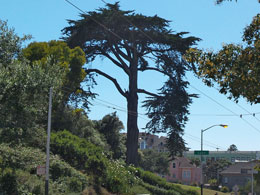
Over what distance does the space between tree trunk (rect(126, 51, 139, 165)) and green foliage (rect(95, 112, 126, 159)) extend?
7.65m

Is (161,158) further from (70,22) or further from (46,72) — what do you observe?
(46,72)

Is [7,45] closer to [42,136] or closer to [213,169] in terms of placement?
[42,136]

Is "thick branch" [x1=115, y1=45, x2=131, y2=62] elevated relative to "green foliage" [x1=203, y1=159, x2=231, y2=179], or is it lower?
elevated

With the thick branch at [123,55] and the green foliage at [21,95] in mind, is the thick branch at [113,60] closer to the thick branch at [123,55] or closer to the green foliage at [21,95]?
the thick branch at [123,55]

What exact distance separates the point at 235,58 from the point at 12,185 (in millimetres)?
15320

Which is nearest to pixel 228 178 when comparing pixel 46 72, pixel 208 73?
pixel 46 72

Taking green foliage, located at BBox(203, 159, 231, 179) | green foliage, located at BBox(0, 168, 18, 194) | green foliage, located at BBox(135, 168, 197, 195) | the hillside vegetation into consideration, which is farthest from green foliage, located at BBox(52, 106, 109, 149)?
green foliage, located at BBox(203, 159, 231, 179)

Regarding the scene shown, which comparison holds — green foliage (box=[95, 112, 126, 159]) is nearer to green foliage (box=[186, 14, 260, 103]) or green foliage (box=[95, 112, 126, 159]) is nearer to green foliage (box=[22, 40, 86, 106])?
green foliage (box=[22, 40, 86, 106])

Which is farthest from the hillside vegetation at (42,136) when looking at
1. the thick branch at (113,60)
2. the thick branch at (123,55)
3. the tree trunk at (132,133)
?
the thick branch at (123,55)

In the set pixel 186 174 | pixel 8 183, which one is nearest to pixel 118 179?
pixel 8 183

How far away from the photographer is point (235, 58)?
14.6 meters

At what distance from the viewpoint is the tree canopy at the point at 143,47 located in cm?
4656

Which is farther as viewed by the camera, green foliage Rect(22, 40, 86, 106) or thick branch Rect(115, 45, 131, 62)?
thick branch Rect(115, 45, 131, 62)

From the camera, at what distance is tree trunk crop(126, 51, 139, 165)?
49375mm
